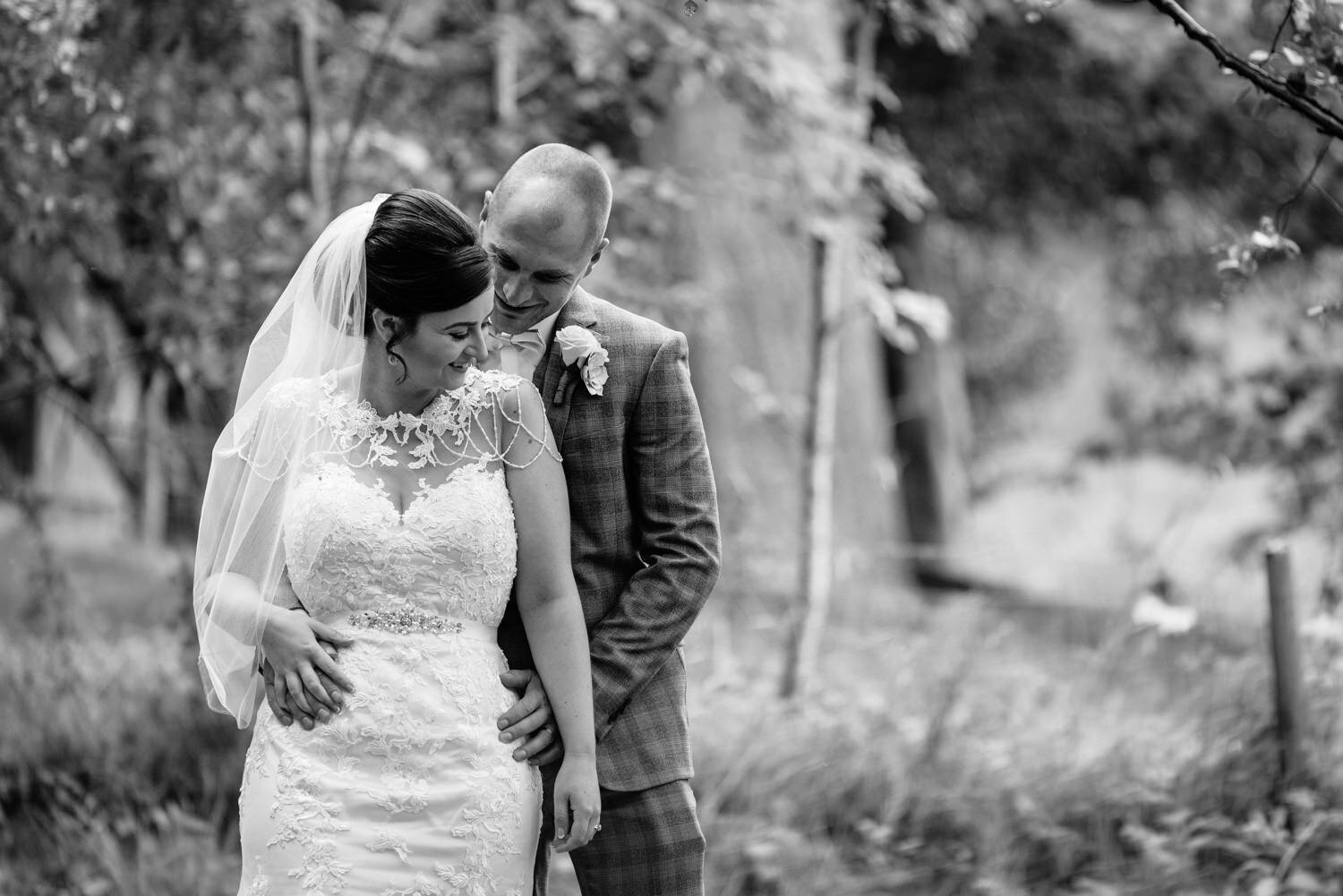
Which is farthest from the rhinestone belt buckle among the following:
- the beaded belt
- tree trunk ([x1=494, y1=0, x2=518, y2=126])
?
tree trunk ([x1=494, y1=0, x2=518, y2=126])

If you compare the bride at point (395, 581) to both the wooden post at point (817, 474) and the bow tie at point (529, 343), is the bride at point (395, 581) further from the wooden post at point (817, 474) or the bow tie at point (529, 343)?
the wooden post at point (817, 474)

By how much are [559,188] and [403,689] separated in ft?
3.18

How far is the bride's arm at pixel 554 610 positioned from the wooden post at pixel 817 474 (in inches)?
115

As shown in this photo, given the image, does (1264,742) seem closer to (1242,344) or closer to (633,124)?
(633,124)

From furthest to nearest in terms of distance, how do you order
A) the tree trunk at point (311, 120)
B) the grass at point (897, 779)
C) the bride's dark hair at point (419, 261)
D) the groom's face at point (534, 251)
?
1. the tree trunk at point (311, 120)
2. the grass at point (897, 779)
3. the groom's face at point (534, 251)
4. the bride's dark hair at point (419, 261)

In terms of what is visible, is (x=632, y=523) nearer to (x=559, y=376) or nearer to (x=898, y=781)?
(x=559, y=376)

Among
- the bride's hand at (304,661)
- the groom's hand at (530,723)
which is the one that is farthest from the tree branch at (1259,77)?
the bride's hand at (304,661)

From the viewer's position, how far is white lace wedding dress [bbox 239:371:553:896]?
250cm

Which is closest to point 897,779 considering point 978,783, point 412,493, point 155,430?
point 978,783

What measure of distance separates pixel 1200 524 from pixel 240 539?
11.1 metres

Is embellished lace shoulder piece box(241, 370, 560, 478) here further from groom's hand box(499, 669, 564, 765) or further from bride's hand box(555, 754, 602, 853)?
bride's hand box(555, 754, 602, 853)

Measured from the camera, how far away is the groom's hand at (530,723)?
2590 mm

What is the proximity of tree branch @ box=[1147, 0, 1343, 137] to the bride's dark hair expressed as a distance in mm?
1344

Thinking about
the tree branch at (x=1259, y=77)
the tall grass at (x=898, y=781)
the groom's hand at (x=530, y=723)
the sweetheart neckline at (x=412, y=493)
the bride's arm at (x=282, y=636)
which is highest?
the tree branch at (x=1259, y=77)
